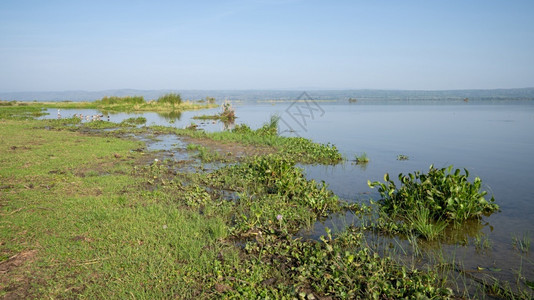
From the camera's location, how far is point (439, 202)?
5984 millimetres

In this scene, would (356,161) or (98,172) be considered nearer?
(98,172)

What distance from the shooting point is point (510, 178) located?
873 cm

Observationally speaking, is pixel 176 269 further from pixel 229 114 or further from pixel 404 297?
pixel 229 114

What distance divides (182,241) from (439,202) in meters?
4.38

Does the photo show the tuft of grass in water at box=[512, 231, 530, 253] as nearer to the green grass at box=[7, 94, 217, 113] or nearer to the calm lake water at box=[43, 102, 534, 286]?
the calm lake water at box=[43, 102, 534, 286]

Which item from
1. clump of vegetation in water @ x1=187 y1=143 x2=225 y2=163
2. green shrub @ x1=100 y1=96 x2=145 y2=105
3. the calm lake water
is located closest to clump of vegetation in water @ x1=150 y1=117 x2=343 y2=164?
the calm lake water

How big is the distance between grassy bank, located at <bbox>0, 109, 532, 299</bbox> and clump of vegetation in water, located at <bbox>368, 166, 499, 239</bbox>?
75cm

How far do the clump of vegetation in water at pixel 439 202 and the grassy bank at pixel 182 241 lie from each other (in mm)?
748

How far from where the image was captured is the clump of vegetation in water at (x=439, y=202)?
5770 millimetres

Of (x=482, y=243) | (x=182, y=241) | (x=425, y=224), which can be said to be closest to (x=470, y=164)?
(x=482, y=243)

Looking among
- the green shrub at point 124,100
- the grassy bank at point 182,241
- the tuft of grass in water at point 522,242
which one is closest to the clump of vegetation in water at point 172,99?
the green shrub at point 124,100

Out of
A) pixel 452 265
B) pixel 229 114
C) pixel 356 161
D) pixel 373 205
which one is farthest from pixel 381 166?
pixel 229 114

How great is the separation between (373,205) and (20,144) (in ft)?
41.9

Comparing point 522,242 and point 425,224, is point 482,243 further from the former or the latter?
point 425,224
